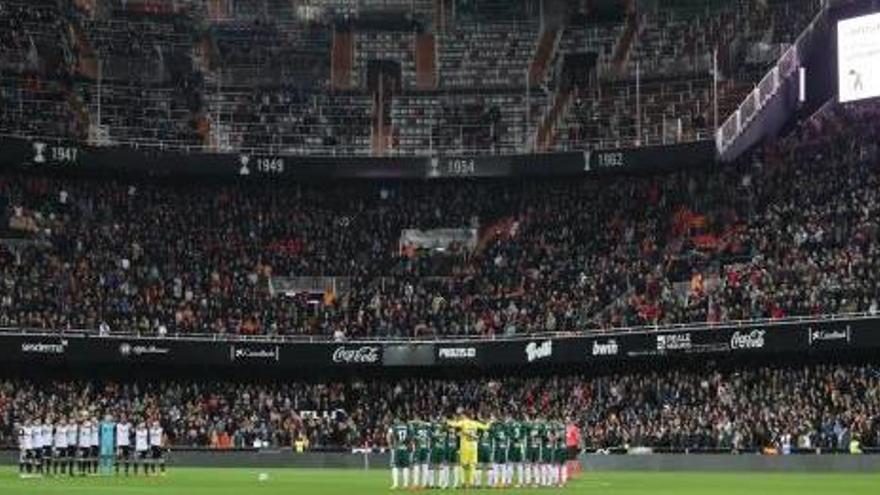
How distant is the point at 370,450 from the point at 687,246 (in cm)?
1853

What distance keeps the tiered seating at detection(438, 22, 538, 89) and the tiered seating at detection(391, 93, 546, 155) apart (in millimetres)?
1154

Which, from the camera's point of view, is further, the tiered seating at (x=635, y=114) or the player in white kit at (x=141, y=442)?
the tiered seating at (x=635, y=114)

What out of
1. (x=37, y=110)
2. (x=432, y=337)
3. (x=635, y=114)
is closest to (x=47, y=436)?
(x=432, y=337)

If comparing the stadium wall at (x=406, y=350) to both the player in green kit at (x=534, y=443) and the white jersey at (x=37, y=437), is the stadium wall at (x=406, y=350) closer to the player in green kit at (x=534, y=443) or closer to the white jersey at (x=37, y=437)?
the white jersey at (x=37, y=437)

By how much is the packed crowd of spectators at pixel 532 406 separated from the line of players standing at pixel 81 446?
4.97 feet

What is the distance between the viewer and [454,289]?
83.0m

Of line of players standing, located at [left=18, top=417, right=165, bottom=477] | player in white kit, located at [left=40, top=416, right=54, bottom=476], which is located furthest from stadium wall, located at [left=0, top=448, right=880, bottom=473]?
line of players standing, located at [left=18, top=417, right=165, bottom=477]

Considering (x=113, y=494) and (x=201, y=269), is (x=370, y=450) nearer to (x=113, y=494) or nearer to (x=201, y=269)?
(x=201, y=269)

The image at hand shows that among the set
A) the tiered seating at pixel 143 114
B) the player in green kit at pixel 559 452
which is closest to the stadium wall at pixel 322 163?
the tiered seating at pixel 143 114

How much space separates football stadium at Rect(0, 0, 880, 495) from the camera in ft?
226

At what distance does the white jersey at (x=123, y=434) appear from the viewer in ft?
182

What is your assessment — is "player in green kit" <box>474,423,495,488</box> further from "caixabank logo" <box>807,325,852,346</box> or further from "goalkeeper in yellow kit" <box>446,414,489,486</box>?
"caixabank logo" <box>807,325,852,346</box>

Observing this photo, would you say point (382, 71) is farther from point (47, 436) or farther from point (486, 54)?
point (47, 436)

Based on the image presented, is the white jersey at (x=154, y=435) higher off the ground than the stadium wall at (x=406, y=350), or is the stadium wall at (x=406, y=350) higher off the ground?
the stadium wall at (x=406, y=350)
